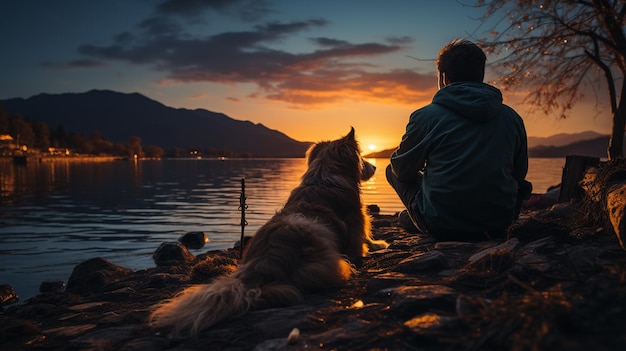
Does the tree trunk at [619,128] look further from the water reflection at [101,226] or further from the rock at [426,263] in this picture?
the rock at [426,263]

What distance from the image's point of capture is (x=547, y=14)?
1461 cm

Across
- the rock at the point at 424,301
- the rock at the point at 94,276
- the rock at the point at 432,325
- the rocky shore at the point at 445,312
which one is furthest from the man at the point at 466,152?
the rock at the point at 94,276

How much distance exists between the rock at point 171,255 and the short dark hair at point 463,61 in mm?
8288

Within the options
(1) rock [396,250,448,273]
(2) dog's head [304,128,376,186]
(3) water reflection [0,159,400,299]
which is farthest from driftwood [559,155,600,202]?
(3) water reflection [0,159,400,299]

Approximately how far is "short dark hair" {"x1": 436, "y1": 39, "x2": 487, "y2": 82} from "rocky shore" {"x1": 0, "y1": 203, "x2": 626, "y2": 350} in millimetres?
1970

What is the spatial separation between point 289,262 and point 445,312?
6.17 feet

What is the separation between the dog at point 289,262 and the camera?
3.80m

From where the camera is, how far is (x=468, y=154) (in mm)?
5102

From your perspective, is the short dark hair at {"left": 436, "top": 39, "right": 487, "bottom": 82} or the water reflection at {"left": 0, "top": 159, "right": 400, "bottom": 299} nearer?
the short dark hair at {"left": 436, "top": 39, "right": 487, "bottom": 82}

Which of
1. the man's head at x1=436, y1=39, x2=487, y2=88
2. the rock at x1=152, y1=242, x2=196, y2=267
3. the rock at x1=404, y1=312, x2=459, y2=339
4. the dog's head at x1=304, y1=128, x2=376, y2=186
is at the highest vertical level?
the man's head at x1=436, y1=39, x2=487, y2=88

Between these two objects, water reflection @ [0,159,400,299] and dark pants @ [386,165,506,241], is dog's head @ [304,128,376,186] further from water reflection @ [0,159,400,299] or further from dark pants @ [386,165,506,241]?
water reflection @ [0,159,400,299]

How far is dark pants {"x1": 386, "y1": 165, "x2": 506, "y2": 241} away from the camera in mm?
5668

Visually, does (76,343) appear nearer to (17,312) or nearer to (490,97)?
(17,312)

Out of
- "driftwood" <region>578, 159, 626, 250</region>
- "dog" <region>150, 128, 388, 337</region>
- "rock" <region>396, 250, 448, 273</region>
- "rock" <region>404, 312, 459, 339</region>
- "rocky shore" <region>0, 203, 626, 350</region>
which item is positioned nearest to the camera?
"rocky shore" <region>0, 203, 626, 350</region>
